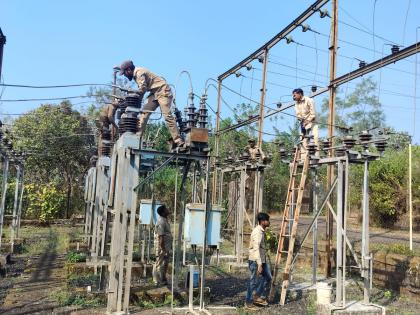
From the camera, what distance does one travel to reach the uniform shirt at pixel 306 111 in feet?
34.7

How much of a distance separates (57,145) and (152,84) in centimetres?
2110

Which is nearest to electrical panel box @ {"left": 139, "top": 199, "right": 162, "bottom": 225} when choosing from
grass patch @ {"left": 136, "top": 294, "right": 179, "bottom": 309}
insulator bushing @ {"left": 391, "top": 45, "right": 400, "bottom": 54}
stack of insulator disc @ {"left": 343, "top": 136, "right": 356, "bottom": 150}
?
grass patch @ {"left": 136, "top": 294, "right": 179, "bottom": 309}

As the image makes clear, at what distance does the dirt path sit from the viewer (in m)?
8.26

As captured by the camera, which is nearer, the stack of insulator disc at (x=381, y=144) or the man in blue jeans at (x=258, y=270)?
the stack of insulator disc at (x=381, y=144)

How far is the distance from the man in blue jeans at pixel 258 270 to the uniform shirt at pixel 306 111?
9.25 ft

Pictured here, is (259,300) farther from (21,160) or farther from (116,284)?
(21,160)

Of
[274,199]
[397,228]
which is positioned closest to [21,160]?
[397,228]

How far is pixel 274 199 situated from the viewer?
28.2 metres

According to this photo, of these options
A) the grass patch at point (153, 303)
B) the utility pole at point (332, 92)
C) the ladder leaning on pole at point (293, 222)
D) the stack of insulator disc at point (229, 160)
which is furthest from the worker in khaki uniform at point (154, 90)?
the stack of insulator disc at point (229, 160)

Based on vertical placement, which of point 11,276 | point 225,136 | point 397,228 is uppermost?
point 225,136

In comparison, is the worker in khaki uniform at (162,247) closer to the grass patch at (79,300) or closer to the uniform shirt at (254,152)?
the grass patch at (79,300)

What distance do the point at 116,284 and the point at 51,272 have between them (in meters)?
5.03

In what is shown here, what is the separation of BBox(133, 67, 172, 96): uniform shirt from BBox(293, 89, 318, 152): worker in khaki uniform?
3.44 meters

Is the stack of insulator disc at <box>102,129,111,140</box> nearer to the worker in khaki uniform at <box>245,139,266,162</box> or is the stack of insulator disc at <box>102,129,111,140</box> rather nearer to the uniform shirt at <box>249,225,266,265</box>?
the worker in khaki uniform at <box>245,139,266,162</box>
